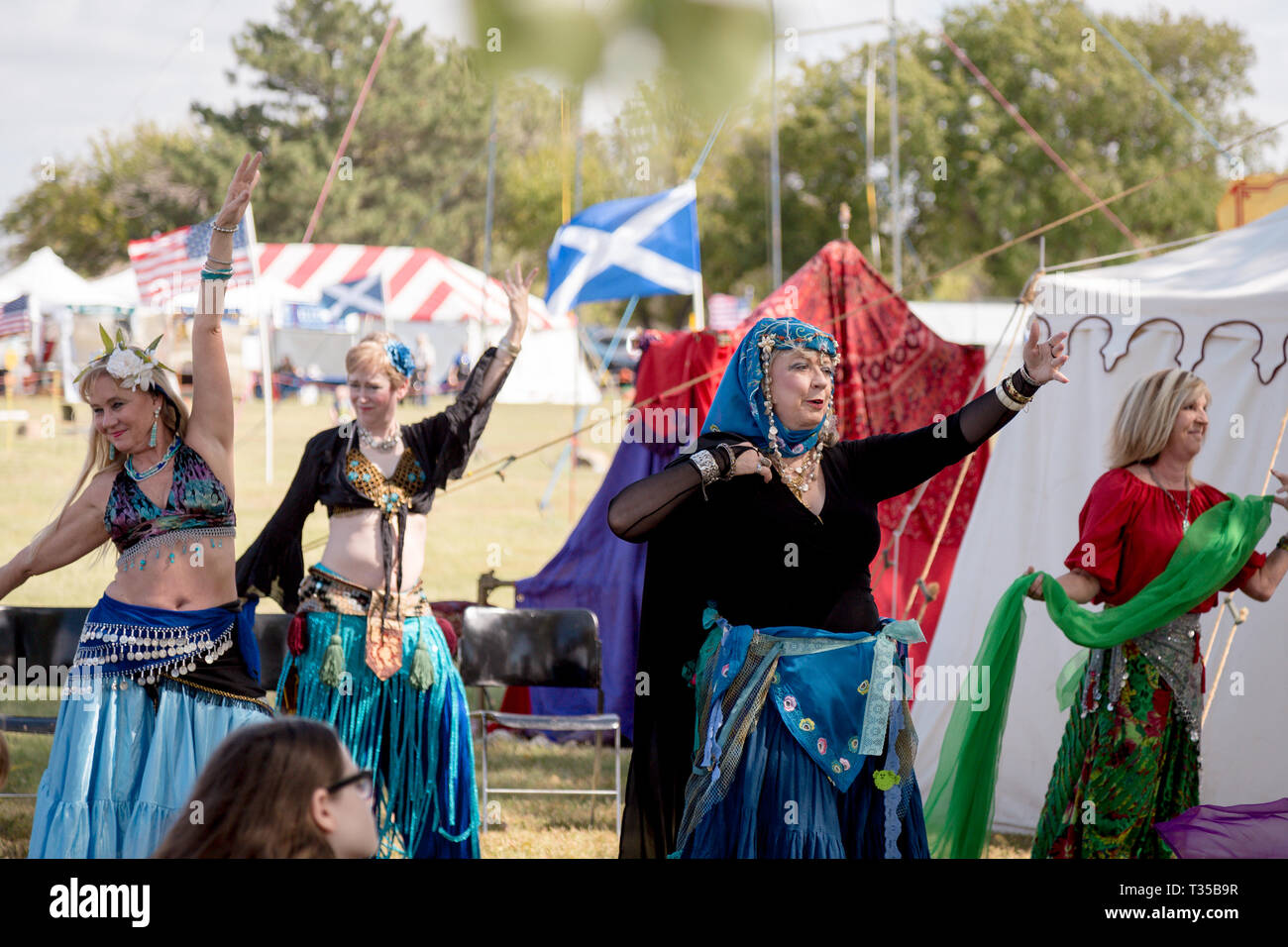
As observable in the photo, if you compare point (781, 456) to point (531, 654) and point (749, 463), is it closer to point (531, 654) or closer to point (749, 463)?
point (749, 463)

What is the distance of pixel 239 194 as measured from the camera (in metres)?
3.44

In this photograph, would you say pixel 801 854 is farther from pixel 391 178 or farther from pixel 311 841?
pixel 391 178

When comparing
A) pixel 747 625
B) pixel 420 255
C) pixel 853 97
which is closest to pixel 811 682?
pixel 747 625

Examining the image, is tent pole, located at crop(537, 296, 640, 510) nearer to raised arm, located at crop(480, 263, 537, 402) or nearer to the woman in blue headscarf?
raised arm, located at crop(480, 263, 537, 402)

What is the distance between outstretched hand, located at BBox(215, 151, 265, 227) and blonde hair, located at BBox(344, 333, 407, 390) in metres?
1.08

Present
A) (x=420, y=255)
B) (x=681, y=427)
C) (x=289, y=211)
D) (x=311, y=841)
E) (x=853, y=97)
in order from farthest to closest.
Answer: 1. (x=289, y=211)
2. (x=853, y=97)
3. (x=420, y=255)
4. (x=681, y=427)
5. (x=311, y=841)

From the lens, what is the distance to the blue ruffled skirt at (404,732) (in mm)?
4535

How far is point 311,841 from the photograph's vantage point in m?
1.87

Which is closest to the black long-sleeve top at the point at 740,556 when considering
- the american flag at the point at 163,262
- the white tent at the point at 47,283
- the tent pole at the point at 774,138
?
the tent pole at the point at 774,138

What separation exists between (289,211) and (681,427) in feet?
127

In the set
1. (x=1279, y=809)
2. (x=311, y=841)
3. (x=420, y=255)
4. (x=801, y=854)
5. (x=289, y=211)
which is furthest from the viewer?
(x=289, y=211)

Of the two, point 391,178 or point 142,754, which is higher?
point 391,178

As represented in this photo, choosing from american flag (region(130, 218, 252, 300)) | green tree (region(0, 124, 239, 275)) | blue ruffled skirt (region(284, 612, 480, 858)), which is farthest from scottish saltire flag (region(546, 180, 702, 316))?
green tree (region(0, 124, 239, 275))

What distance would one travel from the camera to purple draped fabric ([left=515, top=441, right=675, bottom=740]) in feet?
22.0
